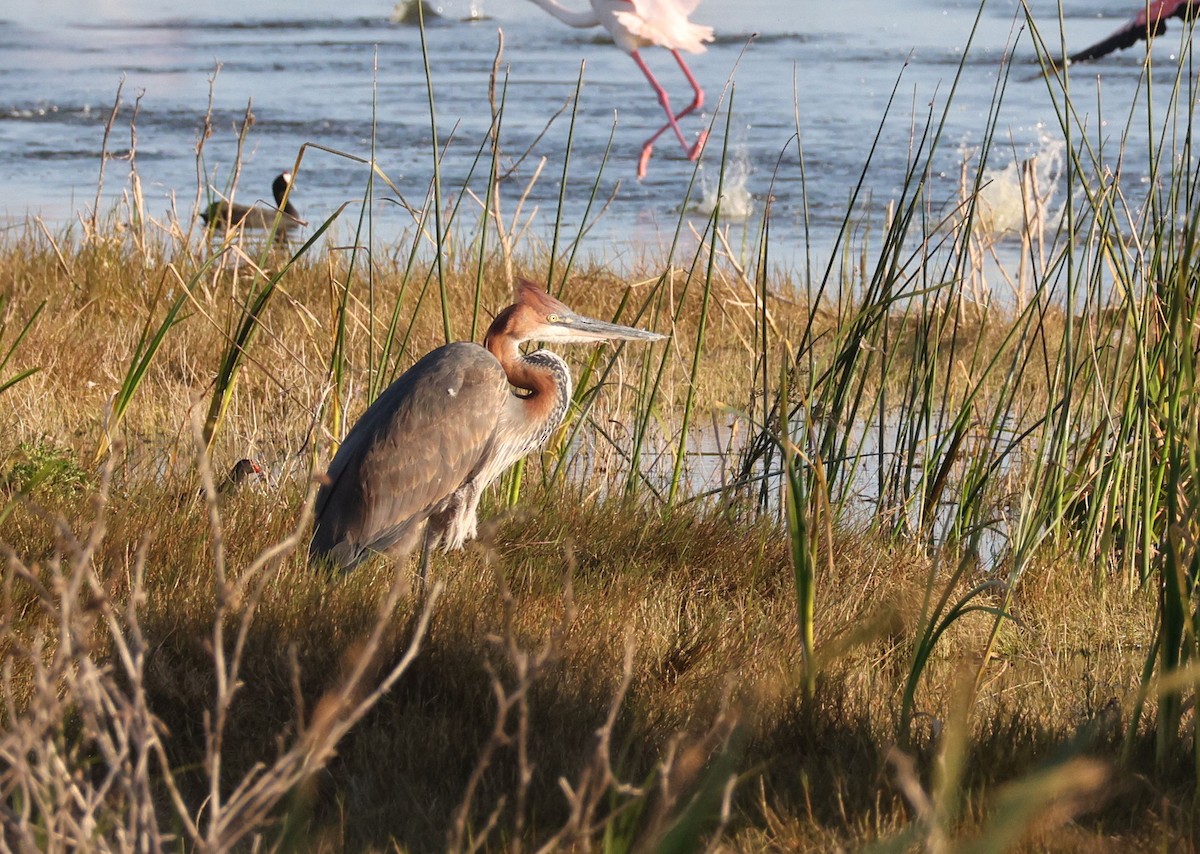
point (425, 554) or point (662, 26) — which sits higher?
point (662, 26)

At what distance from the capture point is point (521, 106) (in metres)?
17.7

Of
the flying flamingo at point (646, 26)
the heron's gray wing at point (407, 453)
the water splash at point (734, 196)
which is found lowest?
the water splash at point (734, 196)

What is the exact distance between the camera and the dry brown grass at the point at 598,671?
231cm

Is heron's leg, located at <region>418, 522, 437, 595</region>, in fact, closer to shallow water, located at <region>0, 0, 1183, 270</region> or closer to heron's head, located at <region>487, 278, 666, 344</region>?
heron's head, located at <region>487, 278, 666, 344</region>

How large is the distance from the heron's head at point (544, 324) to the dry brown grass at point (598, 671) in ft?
1.45

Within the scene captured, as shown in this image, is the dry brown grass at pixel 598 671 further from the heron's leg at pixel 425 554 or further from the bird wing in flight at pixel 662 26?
the bird wing in flight at pixel 662 26

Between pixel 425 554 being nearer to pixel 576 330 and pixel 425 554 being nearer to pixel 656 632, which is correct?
pixel 656 632


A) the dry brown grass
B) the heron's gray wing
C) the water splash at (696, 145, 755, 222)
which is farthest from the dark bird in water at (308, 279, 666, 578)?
the water splash at (696, 145, 755, 222)

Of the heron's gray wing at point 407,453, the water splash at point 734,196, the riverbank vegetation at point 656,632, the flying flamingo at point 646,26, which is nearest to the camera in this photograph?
the riverbank vegetation at point 656,632

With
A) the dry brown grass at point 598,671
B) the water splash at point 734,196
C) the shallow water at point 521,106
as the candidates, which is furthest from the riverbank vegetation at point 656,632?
the water splash at point 734,196

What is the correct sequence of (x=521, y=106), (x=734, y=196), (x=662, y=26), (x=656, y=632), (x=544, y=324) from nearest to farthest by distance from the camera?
(x=656, y=632)
(x=544, y=324)
(x=662, y=26)
(x=734, y=196)
(x=521, y=106)

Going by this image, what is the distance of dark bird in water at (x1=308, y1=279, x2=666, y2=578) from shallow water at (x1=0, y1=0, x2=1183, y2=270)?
1182mm

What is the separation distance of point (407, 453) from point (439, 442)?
9 centimetres

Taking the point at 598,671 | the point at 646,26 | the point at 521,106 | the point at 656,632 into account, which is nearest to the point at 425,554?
the point at 656,632
